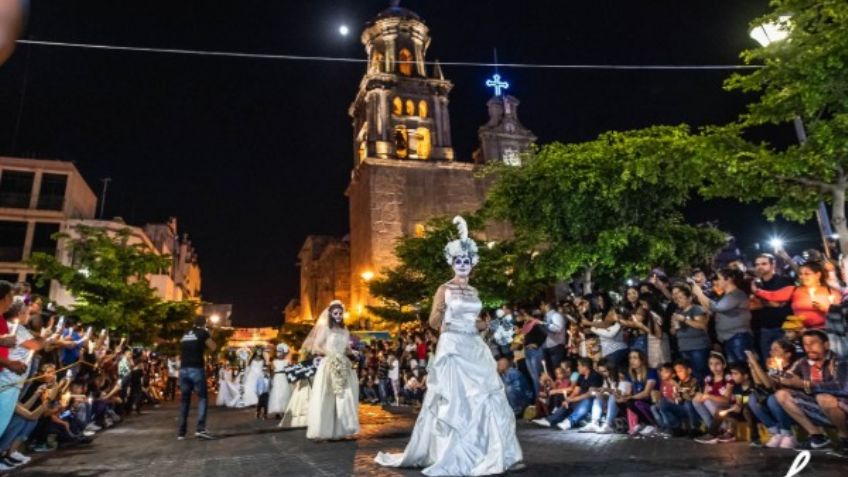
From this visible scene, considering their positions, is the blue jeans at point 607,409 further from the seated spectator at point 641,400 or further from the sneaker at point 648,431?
the sneaker at point 648,431

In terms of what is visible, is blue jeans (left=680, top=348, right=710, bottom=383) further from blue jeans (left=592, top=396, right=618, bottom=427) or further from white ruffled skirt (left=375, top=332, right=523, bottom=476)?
white ruffled skirt (left=375, top=332, right=523, bottom=476)

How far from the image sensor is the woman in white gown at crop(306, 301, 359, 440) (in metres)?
8.92

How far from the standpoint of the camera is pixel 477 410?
18.8 ft

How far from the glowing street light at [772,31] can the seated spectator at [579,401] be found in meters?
6.52

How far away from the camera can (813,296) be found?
7.73 m

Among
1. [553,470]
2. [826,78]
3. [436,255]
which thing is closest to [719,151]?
[826,78]

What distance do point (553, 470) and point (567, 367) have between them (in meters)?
5.20

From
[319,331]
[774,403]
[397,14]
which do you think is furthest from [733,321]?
[397,14]

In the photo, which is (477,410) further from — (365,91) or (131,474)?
(365,91)

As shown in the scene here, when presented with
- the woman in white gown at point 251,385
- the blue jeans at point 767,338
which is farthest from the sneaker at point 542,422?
the woman in white gown at point 251,385

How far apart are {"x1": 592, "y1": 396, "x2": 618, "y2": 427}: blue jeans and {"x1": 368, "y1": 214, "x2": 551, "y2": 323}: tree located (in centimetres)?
1073

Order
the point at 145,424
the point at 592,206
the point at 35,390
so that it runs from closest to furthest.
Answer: the point at 35,390 → the point at 145,424 → the point at 592,206

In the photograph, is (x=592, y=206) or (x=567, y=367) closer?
(x=567, y=367)

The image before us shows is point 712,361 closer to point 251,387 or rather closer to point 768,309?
point 768,309
